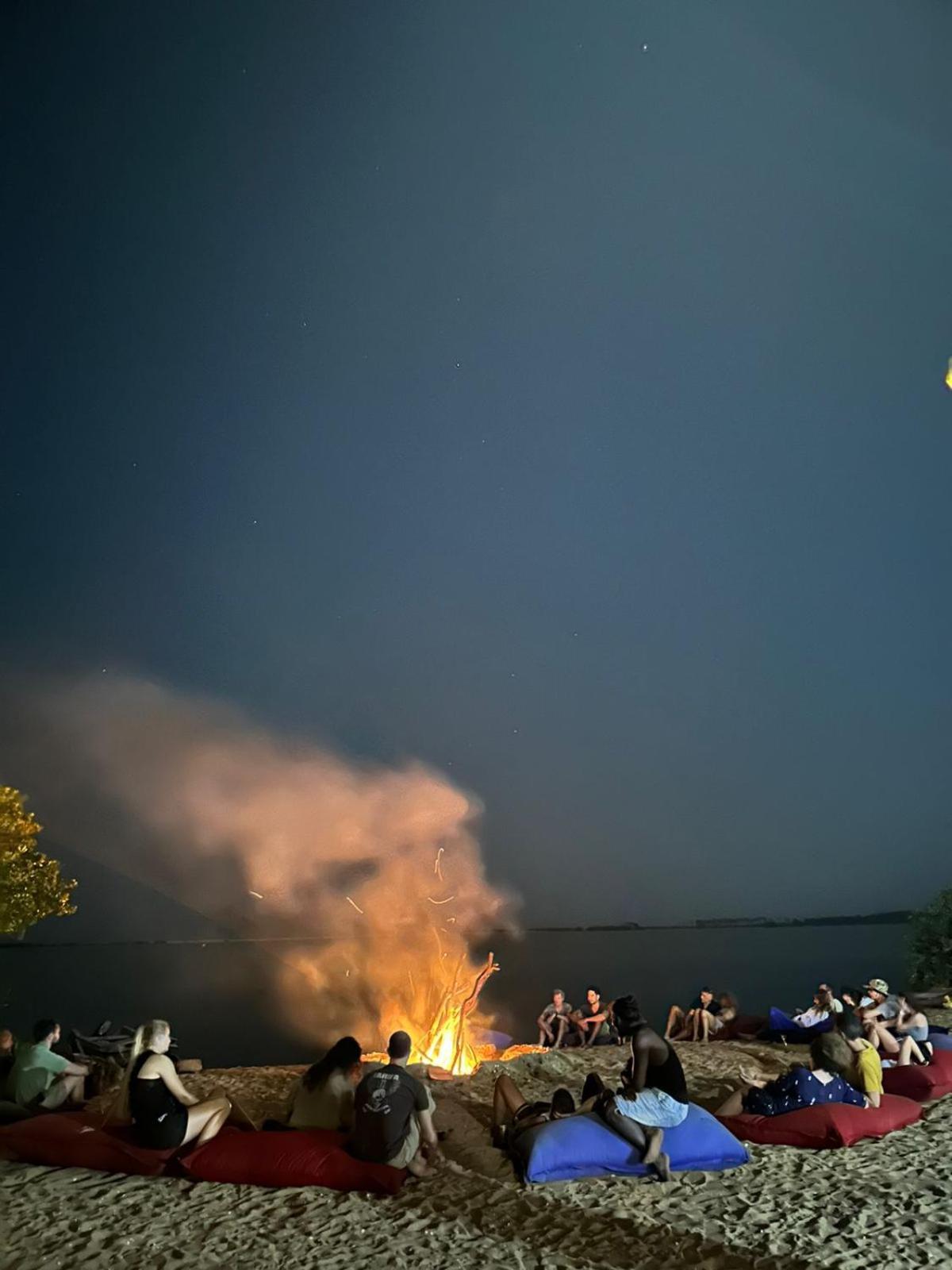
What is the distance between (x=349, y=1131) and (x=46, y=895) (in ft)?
76.3

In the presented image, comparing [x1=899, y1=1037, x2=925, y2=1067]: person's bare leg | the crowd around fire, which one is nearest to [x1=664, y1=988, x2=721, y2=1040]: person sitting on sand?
the crowd around fire

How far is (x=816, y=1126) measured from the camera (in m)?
8.94

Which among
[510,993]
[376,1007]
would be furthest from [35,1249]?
[510,993]

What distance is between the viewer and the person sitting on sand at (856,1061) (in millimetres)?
9609

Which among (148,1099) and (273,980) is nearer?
(148,1099)

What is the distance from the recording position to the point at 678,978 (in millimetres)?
74750

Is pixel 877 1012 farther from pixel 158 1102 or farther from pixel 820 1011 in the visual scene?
pixel 158 1102

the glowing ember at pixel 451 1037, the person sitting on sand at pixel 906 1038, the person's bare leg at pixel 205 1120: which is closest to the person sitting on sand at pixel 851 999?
the person sitting on sand at pixel 906 1038

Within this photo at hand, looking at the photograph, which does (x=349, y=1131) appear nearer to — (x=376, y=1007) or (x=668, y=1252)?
(x=668, y=1252)

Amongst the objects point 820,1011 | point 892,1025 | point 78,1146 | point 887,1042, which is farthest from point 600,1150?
point 820,1011

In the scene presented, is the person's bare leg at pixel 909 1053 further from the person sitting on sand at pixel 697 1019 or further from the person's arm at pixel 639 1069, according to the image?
the person sitting on sand at pixel 697 1019

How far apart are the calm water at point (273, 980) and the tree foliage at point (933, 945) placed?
12.3 meters

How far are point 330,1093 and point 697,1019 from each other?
1116cm

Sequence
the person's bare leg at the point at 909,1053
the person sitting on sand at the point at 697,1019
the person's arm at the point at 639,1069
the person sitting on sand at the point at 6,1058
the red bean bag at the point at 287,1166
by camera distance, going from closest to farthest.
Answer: the red bean bag at the point at 287,1166 < the person's arm at the point at 639,1069 < the person sitting on sand at the point at 6,1058 < the person's bare leg at the point at 909,1053 < the person sitting on sand at the point at 697,1019
